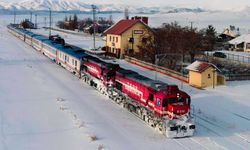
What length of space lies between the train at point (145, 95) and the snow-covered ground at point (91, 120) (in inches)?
23.4

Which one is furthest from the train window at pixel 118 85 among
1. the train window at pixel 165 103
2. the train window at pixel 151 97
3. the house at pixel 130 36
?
the house at pixel 130 36

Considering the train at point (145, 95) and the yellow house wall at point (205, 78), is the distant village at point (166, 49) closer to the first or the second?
the yellow house wall at point (205, 78)

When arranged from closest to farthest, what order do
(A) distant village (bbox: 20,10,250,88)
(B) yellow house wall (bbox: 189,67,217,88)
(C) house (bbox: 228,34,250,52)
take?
(B) yellow house wall (bbox: 189,67,217,88) → (A) distant village (bbox: 20,10,250,88) → (C) house (bbox: 228,34,250,52)

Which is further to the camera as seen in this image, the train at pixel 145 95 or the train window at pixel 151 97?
the train window at pixel 151 97

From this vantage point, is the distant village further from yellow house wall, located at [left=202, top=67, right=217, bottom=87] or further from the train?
the train

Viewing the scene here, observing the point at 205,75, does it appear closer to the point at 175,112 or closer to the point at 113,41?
the point at 175,112

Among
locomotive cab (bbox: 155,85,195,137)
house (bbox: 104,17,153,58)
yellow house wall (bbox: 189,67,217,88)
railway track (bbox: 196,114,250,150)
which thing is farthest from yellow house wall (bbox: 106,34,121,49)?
locomotive cab (bbox: 155,85,195,137)

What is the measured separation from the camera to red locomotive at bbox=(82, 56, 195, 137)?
23.6m

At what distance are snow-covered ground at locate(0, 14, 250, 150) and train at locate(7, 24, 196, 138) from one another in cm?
59

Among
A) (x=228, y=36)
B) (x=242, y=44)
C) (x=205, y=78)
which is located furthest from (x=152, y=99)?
(x=228, y=36)

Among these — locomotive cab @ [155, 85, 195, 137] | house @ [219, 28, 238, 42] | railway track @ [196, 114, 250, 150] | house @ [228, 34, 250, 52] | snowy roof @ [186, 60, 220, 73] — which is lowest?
railway track @ [196, 114, 250, 150]

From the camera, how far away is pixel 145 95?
26.4m

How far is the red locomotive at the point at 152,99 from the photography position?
77.3ft

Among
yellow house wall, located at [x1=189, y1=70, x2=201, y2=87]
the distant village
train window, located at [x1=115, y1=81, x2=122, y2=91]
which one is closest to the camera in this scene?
train window, located at [x1=115, y1=81, x2=122, y2=91]
